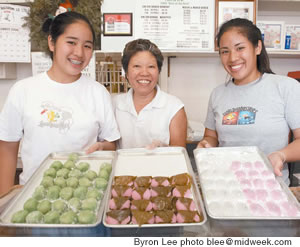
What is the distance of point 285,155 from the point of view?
3.86 ft

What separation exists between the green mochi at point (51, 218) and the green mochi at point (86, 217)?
0.08m

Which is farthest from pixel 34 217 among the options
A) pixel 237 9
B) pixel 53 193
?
pixel 237 9

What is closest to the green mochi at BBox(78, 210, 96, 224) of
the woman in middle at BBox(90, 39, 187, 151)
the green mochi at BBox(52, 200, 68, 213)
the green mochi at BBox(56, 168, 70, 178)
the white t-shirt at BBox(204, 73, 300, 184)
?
the green mochi at BBox(52, 200, 68, 213)

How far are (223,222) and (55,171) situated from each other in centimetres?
72

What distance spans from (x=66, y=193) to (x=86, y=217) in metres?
0.21

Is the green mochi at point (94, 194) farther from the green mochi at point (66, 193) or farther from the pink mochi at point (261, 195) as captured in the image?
the pink mochi at point (261, 195)

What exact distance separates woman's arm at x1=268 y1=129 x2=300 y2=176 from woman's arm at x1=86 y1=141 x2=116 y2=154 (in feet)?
2.72

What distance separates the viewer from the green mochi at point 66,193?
91cm

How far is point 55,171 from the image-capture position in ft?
3.52

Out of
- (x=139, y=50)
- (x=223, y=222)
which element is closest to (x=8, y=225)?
(x=223, y=222)

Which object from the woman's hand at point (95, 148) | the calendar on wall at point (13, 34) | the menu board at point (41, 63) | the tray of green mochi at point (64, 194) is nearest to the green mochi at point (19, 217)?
the tray of green mochi at point (64, 194)

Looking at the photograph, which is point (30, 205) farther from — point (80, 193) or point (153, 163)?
point (153, 163)

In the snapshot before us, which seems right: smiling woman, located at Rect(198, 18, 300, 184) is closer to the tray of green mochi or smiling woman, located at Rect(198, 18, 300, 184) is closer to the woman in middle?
the woman in middle

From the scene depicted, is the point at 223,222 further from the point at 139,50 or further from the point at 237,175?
the point at 139,50
